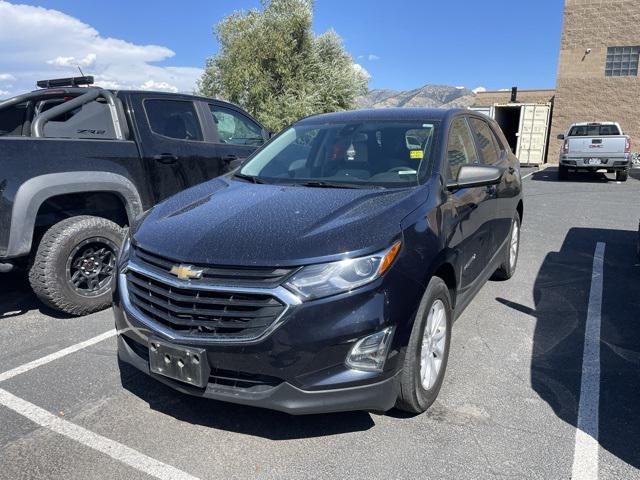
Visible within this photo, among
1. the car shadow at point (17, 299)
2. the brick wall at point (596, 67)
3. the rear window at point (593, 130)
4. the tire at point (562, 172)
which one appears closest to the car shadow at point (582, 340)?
the car shadow at point (17, 299)

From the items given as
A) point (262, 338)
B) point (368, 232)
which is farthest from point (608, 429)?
point (262, 338)

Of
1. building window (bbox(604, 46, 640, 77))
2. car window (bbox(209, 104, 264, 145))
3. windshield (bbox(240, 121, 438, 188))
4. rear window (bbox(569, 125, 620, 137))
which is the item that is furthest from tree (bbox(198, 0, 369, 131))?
windshield (bbox(240, 121, 438, 188))

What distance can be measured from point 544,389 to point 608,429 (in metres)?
0.46

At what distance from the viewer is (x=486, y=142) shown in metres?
4.45

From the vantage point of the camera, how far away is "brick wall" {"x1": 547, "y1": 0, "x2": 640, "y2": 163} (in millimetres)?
23422

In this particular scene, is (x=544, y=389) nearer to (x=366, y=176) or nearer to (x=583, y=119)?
(x=366, y=176)

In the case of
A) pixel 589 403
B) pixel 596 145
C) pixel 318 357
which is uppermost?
pixel 596 145

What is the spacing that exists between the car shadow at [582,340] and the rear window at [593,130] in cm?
1052

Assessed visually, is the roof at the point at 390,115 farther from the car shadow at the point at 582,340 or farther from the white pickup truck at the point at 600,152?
the white pickup truck at the point at 600,152

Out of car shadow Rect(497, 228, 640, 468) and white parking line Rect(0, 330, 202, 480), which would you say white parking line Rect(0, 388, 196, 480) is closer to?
white parking line Rect(0, 330, 202, 480)

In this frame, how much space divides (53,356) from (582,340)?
3901mm

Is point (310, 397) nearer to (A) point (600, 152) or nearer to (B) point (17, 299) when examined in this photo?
(B) point (17, 299)

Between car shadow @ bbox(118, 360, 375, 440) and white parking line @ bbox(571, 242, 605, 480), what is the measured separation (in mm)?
1035

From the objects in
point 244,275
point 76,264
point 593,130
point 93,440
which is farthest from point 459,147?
point 593,130
